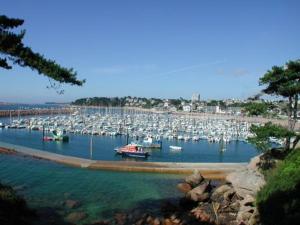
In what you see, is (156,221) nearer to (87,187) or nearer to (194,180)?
(194,180)

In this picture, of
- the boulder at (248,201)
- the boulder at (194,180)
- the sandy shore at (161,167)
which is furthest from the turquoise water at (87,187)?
the boulder at (248,201)

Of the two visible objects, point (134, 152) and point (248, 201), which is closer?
point (248, 201)

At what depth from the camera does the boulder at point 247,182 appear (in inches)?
1010

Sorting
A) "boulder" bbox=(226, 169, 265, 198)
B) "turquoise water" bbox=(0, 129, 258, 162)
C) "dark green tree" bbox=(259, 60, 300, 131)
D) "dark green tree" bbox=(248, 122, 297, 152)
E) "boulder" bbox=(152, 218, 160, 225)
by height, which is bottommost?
"turquoise water" bbox=(0, 129, 258, 162)

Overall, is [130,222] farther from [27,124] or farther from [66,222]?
[27,124]

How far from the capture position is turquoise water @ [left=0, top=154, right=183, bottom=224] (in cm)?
2731

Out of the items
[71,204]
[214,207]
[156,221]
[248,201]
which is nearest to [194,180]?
[214,207]

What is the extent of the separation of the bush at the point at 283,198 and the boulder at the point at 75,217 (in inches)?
429

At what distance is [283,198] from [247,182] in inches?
371

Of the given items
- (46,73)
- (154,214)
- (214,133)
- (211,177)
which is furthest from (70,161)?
(214,133)

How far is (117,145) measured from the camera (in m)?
68.2

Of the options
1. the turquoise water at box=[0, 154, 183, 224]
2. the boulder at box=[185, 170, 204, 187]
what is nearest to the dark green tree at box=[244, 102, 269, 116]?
the boulder at box=[185, 170, 204, 187]

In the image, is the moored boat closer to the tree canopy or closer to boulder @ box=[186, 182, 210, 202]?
boulder @ box=[186, 182, 210, 202]

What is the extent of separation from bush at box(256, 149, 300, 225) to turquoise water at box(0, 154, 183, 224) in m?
10.2
